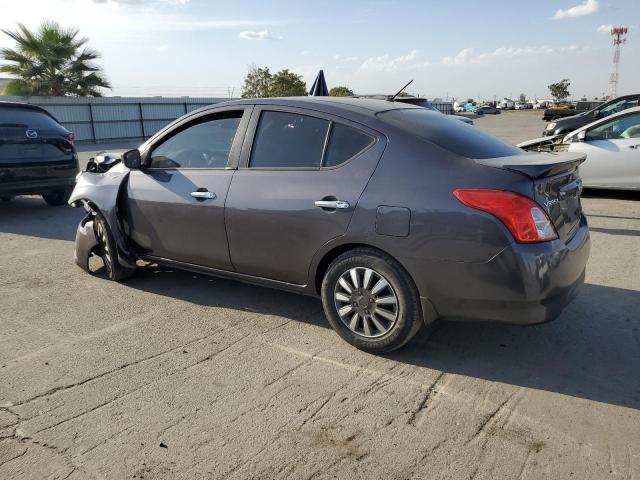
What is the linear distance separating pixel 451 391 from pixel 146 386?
184cm

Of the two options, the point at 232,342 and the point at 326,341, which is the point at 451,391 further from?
the point at 232,342

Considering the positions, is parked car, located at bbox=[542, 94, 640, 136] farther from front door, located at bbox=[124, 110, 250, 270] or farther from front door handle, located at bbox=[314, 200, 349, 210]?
front door handle, located at bbox=[314, 200, 349, 210]

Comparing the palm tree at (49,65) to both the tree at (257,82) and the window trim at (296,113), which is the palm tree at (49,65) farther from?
the window trim at (296,113)

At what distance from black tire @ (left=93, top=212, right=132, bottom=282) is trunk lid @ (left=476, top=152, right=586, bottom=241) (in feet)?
11.2

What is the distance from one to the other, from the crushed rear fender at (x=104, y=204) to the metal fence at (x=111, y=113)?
2098cm

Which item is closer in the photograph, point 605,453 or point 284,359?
point 605,453

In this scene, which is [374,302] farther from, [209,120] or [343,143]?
[209,120]

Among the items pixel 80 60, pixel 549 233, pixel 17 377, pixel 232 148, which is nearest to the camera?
pixel 549 233

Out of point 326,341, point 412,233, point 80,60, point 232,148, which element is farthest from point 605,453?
point 80,60

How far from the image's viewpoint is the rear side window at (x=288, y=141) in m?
3.81

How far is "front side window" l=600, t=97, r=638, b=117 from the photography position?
45.2 feet

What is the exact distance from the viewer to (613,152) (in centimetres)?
851

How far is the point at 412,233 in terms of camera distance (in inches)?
129

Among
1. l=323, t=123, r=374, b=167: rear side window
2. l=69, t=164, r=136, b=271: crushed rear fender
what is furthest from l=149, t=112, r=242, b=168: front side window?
l=323, t=123, r=374, b=167: rear side window
